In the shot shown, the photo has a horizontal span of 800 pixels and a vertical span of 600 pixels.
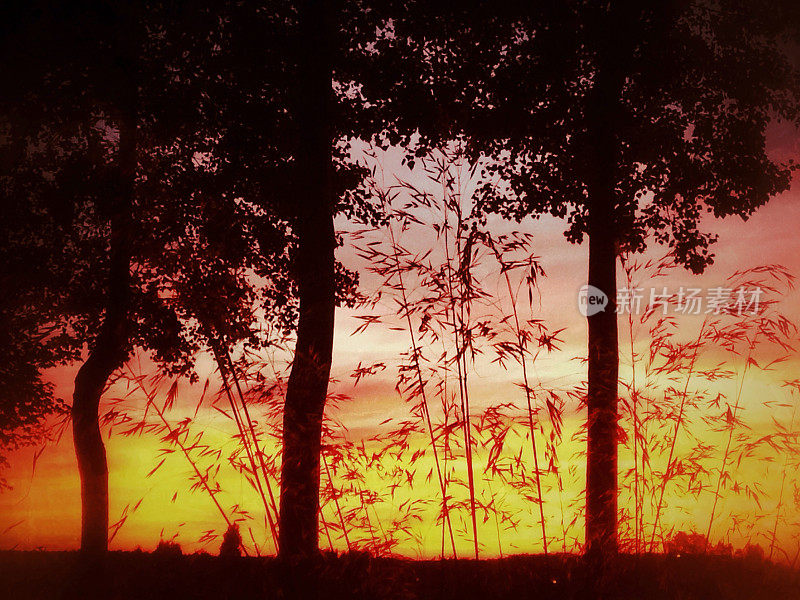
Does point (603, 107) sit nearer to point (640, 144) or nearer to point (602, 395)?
point (640, 144)

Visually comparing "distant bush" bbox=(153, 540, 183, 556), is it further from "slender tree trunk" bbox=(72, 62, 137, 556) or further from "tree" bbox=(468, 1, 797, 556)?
"tree" bbox=(468, 1, 797, 556)

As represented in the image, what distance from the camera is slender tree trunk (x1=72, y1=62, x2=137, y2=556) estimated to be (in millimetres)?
11156

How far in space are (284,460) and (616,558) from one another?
11.1 ft

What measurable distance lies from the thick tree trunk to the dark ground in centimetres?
60

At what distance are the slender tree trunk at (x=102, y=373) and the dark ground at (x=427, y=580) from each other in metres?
3.69

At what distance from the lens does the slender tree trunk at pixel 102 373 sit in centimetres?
1116

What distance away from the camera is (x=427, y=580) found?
6258mm

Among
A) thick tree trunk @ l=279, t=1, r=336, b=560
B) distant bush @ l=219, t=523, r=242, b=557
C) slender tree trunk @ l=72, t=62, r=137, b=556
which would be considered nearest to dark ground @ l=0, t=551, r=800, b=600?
distant bush @ l=219, t=523, r=242, b=557

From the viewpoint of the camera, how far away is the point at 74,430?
11.4 metres

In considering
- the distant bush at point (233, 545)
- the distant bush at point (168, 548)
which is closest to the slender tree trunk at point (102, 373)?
the distant bush at point (168, 548)

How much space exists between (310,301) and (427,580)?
10.6ft

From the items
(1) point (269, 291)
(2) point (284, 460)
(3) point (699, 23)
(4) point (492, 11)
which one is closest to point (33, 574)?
(2) point (284, 460)

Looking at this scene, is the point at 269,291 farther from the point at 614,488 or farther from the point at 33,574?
the point at 614,488

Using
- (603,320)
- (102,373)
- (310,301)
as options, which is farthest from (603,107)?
(102,373)
